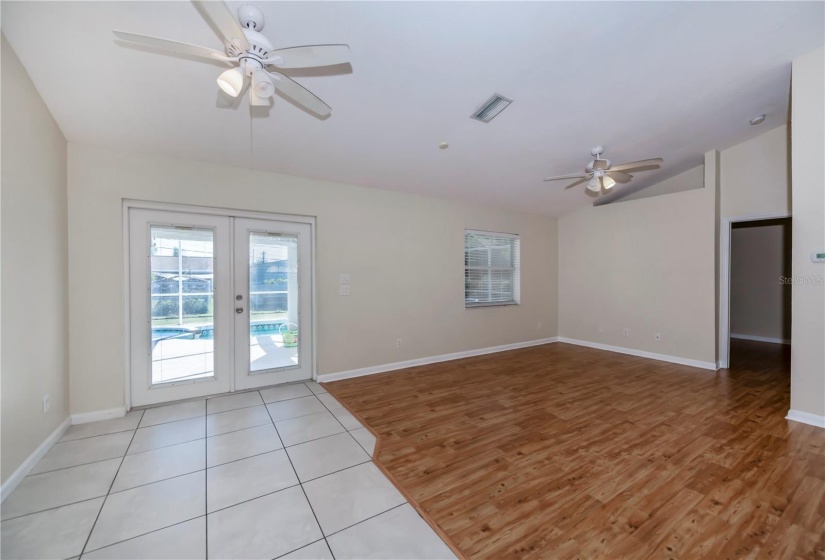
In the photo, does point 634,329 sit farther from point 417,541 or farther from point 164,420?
point 164,420

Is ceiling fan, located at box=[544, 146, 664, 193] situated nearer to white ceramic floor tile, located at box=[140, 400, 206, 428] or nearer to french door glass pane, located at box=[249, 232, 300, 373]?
french door glass pane, located at box=[249, 232, 300, 373]

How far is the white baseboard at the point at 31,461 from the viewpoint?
1902mm

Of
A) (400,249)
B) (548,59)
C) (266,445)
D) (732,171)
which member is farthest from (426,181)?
(732,171)

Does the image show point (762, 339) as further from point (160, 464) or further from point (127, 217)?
point (127, 217)

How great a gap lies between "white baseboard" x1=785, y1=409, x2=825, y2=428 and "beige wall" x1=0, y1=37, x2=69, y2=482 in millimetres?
6091

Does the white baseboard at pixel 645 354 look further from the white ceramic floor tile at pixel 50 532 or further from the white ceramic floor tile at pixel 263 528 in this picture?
the white ceramic floor tile at pixel 50 532

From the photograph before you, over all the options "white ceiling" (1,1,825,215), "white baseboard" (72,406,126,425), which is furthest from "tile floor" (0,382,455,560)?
"white ceiling" (1,1,825,215)

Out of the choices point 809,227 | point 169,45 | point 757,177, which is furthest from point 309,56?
point 757,177

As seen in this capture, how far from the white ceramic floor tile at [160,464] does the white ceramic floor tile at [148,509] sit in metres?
0.09

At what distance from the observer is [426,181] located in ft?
14.1

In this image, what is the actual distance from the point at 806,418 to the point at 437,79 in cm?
445

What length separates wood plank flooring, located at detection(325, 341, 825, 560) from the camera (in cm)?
163

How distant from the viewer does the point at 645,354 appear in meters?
5.16

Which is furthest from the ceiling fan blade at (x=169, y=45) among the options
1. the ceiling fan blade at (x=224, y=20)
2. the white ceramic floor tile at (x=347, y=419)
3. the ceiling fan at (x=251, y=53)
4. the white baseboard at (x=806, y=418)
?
the white baseboard at (x=806, y=418)
